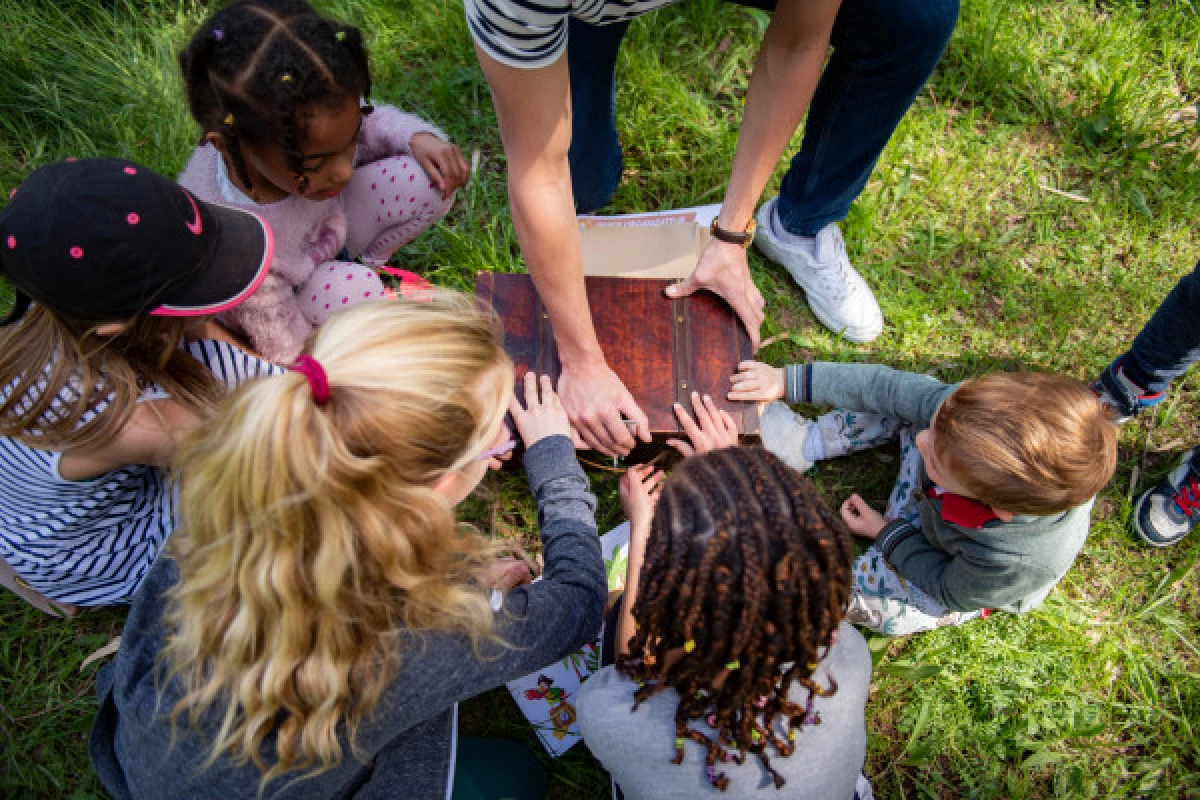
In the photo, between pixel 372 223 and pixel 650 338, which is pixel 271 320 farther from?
pixel 650 338

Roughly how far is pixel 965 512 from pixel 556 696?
1.07 meters

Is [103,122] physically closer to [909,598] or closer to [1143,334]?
[909,598]

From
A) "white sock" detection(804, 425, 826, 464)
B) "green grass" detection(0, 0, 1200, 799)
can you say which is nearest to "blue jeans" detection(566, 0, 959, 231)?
"green grass" detection(0, 0, 1200, 799)

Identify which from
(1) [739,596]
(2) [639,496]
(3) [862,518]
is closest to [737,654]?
(1) [739,596]

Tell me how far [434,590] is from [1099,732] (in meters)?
1.74

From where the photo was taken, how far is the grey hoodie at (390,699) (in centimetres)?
126

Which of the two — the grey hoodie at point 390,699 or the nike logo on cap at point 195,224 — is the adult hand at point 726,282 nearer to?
the grey hoodie at point 390,699

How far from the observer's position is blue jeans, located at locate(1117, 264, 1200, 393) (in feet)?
6.48

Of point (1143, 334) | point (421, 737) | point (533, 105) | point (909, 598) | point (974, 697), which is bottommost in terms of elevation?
point (974, 697)

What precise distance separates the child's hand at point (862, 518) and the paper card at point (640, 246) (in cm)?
83

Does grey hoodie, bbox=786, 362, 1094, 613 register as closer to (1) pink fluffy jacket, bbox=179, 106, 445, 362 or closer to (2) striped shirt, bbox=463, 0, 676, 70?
(2) striped shirt, bbox=463, 0, 676, 70

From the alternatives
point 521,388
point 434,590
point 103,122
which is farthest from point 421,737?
point 103,122

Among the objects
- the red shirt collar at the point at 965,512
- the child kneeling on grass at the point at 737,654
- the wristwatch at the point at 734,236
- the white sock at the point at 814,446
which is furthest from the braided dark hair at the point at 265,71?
the red shirt collar at the point at 965,512

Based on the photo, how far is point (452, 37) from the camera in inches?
113
